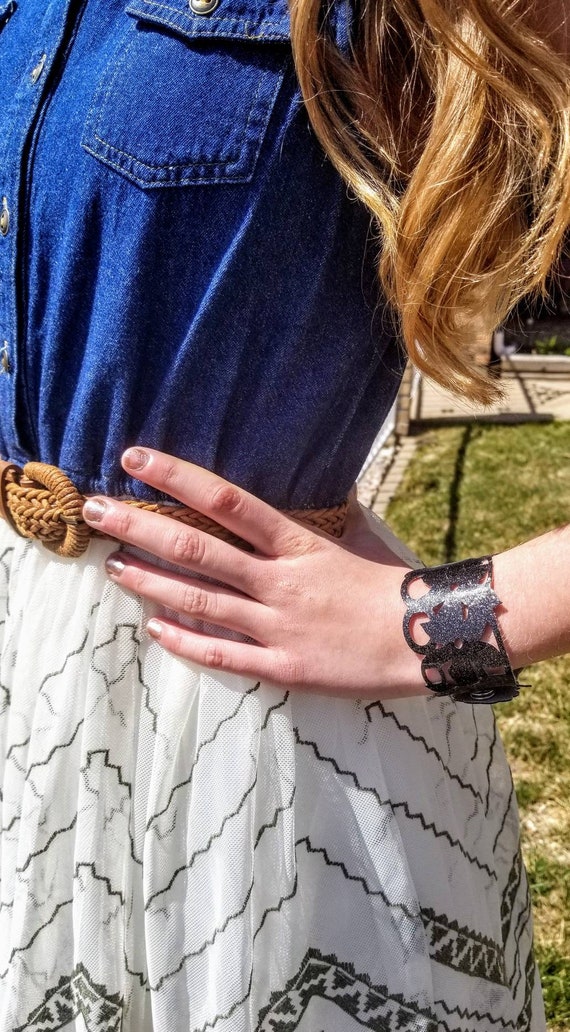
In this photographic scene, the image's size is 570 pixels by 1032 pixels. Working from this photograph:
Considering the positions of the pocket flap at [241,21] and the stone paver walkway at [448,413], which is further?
the stone paver walkway at [448,413]

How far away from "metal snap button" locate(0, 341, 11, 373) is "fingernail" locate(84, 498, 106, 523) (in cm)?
15

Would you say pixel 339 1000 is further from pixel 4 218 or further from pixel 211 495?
pixel 4 218

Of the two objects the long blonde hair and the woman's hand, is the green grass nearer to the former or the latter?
the woman's hand

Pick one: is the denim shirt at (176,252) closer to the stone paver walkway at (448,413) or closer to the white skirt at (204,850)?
the white skirt at (204,850)

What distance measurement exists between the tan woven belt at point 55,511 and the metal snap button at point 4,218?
0.21m

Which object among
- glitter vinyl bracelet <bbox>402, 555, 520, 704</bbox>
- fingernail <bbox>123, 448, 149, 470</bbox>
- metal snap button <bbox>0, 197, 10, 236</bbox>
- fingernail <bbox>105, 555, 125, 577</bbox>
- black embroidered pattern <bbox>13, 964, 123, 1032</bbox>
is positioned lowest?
black embroidered pattern <bbox>13, 964, 123, 1032</bbox>

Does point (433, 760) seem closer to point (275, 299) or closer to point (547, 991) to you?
point (275, 299)

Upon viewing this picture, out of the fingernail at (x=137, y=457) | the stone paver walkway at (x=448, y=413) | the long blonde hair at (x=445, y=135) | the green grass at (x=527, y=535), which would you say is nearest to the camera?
the long blonde hair at (x=445, y=135)

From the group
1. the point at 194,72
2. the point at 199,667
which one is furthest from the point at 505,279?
the point at 199,667

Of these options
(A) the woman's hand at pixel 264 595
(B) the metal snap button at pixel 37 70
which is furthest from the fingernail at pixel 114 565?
(B) the metal snap button at pixel 37 70

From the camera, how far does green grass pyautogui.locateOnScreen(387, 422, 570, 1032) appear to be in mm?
1982

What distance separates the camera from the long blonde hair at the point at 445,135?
627 millimetres

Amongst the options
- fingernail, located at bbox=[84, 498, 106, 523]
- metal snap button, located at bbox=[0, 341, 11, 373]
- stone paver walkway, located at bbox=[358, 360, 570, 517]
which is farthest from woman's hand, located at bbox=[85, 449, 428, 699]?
stone paver walkway, located at bbox=[358, 360, 570, 517]

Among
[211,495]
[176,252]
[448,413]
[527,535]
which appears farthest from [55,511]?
[448,413]
